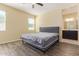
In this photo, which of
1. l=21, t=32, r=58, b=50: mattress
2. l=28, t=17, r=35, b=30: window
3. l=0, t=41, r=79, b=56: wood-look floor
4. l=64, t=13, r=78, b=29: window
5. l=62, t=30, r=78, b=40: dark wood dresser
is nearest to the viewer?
l=28, t=17, r=35, b=30: window

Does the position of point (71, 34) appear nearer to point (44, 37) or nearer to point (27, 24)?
point (44, 37)

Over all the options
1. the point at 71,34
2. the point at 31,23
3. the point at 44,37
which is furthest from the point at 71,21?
the point at 31,23

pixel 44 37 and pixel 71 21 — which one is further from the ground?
pixel 71 21

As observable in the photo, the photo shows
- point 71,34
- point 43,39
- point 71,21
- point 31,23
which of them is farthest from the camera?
point 71,34

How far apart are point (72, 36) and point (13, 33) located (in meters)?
1.57

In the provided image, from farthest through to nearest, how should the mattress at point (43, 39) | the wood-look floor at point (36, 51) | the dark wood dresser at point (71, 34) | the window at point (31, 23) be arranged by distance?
the dark wood dresser at point (71, 34) → the mattress at point (43, 39) → the wood-look floor at point (36, 51) → the window at point (31, 23)

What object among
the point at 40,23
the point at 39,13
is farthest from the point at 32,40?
the point at 39,13

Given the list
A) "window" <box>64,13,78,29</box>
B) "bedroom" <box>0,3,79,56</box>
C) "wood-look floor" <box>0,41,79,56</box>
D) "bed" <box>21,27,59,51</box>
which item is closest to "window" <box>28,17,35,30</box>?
"bedroom" <box>0,3,79,56</box>

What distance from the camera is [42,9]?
5.97 feet

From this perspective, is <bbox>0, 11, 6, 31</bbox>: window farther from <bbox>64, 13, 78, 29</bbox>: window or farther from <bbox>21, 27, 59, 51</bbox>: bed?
<bbox>64, 13, 78, 29</bbox>: window

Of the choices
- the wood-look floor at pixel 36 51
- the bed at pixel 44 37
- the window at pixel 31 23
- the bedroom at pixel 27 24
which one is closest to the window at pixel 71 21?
the bedroom at pixel 27 24

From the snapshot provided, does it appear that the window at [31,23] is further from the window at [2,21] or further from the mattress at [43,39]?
the window at [2,21]

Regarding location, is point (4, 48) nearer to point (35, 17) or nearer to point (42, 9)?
point (35, 17)

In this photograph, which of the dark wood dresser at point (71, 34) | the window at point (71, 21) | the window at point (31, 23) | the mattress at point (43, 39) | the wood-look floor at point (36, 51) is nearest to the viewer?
the window at point (31, 23)
